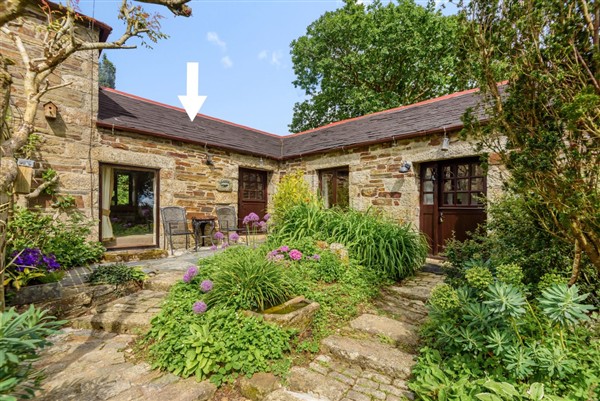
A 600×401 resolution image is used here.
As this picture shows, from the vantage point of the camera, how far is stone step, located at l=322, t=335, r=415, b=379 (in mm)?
2045

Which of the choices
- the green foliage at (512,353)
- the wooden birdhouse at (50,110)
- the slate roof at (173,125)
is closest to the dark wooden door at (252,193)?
the slate roof at (173,125)

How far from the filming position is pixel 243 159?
7.78 metres

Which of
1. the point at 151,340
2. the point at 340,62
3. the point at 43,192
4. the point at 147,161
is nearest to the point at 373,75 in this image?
the point at 340,62

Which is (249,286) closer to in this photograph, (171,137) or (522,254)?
(522,254)

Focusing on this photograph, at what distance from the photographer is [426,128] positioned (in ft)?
18.4

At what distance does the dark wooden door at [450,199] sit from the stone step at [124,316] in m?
4.95

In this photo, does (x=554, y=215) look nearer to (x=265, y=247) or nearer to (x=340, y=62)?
(x=265, y=247)

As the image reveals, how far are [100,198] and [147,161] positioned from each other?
114cm

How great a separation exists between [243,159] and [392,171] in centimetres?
402

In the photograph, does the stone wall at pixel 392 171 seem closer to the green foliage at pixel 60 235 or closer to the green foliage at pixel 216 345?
the green foliage at pixel 216 345

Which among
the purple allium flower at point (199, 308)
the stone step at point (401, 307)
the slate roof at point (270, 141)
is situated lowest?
the stone step at point (401, 307)

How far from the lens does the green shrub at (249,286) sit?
2.55 meters

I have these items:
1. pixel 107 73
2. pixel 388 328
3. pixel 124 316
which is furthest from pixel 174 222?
pixel 107 73

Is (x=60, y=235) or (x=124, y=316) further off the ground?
(x=60, y=235)
